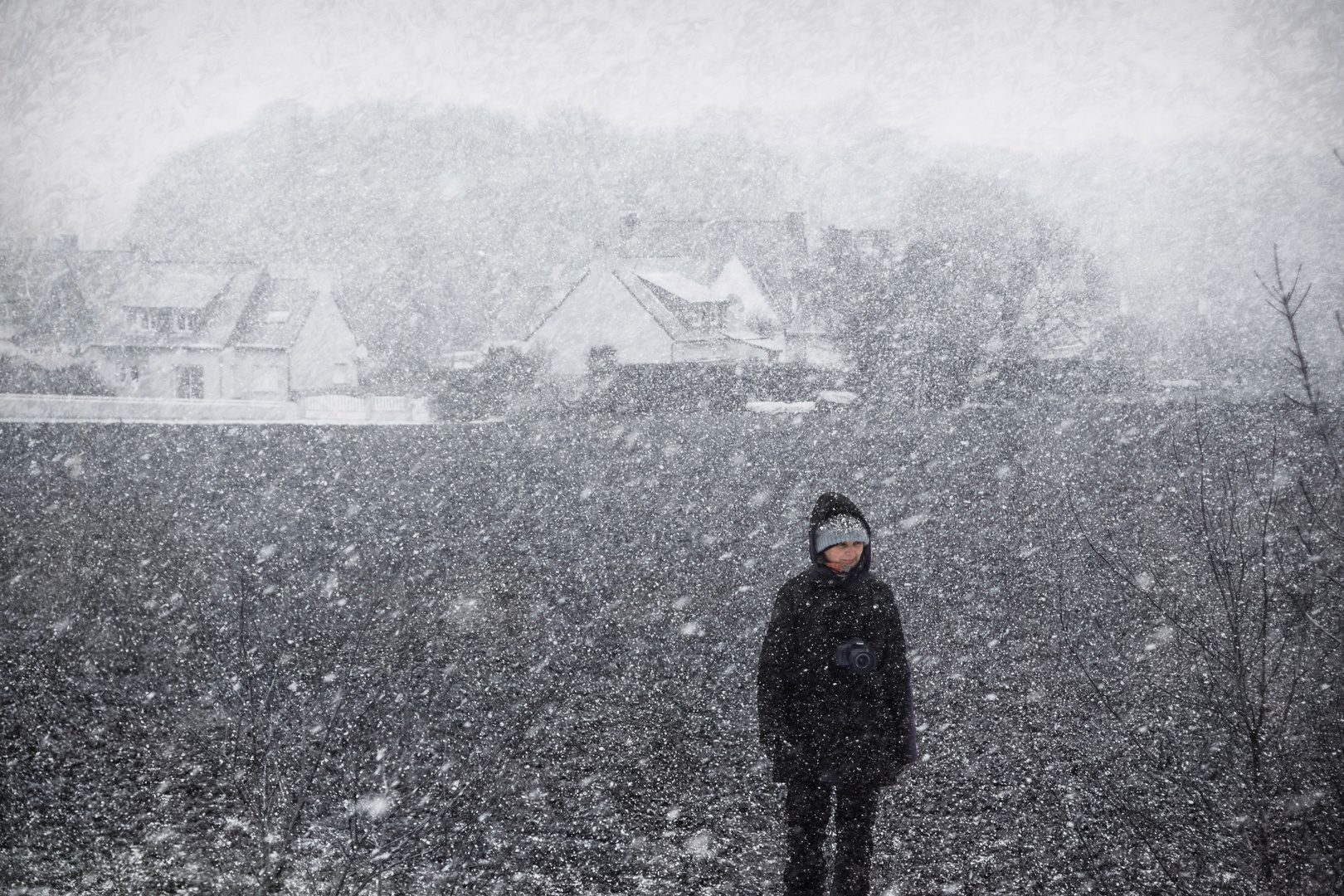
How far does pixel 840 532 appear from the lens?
288cm

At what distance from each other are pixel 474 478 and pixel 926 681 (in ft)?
36.7

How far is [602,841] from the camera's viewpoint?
392 cm

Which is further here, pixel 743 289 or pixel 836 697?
pixel 743 289

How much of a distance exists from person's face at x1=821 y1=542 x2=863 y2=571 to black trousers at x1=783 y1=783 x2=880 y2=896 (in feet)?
2.76

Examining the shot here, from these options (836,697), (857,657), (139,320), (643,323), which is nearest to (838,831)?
(836,697)

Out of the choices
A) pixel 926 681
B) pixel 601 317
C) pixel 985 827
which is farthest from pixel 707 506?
pixel 601 317

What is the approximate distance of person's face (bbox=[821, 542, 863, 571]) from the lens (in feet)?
9.50

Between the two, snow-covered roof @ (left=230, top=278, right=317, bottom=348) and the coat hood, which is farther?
snow-covered roof @ (left=230, top=278, right=317, bottom=348)

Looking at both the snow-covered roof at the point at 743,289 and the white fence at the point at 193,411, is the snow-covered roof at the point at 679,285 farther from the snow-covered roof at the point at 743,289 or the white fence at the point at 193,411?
the white fence at the point at 193,411

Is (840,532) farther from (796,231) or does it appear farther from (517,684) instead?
(796,231)

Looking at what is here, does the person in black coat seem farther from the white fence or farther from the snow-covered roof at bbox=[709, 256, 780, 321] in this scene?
the snow-covered roof at bbox=[709, 256, 780, 321]

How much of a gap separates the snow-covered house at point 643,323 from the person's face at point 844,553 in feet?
83.2

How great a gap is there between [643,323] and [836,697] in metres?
27.4

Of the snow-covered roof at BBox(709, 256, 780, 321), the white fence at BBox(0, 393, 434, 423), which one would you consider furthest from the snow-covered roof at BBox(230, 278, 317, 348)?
the snow-covered roof at BBox(709, 256, 780, 321)
